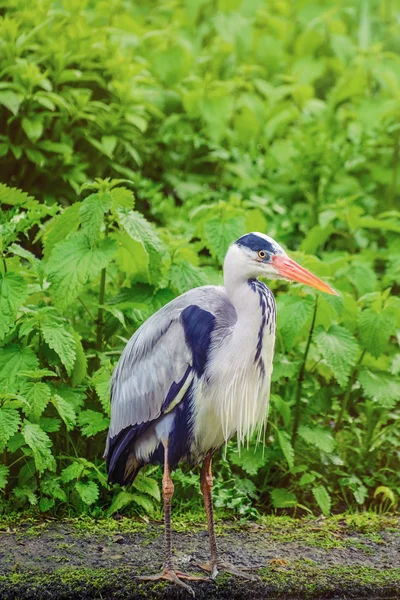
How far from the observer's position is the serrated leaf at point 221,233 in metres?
4.68

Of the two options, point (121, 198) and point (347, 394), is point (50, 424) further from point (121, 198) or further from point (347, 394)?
point (347, 394)

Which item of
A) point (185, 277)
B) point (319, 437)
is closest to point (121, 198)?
point (185, 277)

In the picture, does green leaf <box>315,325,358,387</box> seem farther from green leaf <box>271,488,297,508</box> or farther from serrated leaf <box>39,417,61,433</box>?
serrated leaf <box>39,417,61,433</box>

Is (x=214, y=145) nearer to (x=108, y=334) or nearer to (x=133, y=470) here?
(x=108, y=334)

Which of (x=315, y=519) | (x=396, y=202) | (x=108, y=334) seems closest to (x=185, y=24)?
(x=396, y=202)

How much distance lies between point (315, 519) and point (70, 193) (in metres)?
2.67

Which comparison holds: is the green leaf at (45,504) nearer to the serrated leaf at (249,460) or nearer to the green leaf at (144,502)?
the green leaf at (144,502)

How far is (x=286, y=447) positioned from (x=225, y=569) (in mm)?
764

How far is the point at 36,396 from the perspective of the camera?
399 cm

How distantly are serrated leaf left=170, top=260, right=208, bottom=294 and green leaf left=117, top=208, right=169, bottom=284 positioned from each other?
3.7 inches

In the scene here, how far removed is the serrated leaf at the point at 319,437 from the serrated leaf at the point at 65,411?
3.76 ft

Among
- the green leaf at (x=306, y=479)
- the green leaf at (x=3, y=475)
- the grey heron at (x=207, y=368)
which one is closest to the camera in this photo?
the grey heron at (x=207, y=368)

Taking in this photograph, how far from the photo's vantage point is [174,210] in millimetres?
6191

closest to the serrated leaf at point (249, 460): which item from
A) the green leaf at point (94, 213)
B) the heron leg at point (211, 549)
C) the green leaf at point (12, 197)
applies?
the heron leg at point (211, 549)
